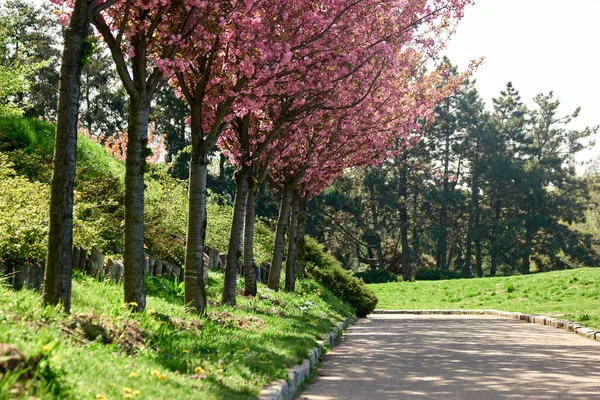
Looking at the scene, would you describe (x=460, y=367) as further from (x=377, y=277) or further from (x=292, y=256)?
(x=377, y=277)

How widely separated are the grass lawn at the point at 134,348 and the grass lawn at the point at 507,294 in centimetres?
1693

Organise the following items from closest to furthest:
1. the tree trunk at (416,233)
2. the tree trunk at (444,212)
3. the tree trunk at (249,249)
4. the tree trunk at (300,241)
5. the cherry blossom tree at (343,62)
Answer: the cherry blossom tree at (343,62) → the tree trunk at (249,249) → the tree trunk at (300,241) → the tree trunk at (444,212) → the tree trunk at (416,233)

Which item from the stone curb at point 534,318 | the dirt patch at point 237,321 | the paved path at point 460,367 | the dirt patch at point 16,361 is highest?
the dirt patch at point 16,361

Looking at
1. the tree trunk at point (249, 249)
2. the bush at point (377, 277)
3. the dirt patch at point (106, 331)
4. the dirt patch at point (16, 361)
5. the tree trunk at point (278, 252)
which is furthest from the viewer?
the bush at point (377, 277)

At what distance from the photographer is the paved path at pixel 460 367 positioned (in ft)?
26.7

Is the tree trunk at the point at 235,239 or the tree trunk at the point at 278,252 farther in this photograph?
the tree trunk at the point at 278,252

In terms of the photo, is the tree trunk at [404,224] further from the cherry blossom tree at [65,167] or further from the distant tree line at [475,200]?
the cherry blossom tree at [65,167]

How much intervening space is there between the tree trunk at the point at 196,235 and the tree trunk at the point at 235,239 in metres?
2.81

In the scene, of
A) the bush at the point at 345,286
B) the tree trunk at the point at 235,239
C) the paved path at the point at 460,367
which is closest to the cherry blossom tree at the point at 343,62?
the tree trunk at the point at 235,239

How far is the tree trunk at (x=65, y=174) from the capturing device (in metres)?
7.73

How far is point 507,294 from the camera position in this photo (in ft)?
116

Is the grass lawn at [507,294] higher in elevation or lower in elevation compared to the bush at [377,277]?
lower

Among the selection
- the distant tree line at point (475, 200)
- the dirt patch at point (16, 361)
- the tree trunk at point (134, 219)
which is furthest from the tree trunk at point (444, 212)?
the dirt patch at point (16, 361)

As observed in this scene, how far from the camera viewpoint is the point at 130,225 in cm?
996
